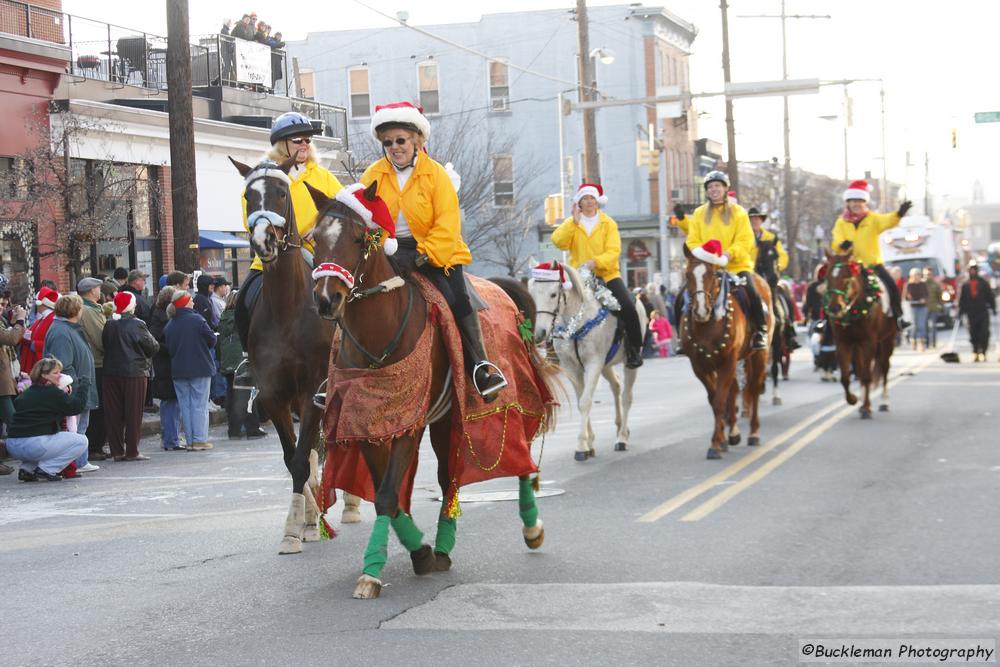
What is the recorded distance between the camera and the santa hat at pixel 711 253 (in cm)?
1373

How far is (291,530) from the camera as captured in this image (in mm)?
9070

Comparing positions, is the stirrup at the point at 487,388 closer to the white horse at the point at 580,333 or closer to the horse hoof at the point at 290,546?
the horse hoof at the point at 290,546

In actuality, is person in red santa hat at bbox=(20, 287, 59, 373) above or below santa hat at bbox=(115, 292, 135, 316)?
below

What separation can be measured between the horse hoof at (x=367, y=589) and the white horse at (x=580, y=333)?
6039mm

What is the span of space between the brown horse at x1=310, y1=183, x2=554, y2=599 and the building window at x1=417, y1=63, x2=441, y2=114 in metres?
50.2

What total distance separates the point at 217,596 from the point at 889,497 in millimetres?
5756

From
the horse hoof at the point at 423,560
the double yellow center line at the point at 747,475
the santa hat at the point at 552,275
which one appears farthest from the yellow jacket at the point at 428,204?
the santa hat at the point at 552,275

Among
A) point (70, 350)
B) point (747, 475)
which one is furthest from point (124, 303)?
point (747, 475)

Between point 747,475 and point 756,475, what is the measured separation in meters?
0.08

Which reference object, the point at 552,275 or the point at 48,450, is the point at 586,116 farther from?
the point at 48,450

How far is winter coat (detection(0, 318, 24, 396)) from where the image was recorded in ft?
47.5

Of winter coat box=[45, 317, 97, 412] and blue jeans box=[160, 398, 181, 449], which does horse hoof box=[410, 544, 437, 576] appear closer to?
winter coat box=[45, 317, 97, 412]

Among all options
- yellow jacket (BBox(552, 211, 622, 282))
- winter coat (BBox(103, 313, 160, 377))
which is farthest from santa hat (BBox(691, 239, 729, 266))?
winter coat (BBox(103, 313, 160, 377))

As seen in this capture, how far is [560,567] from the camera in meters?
8.18
